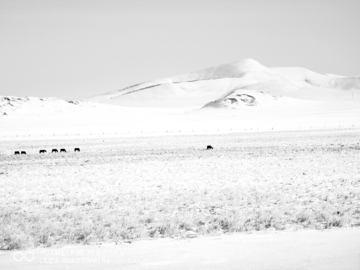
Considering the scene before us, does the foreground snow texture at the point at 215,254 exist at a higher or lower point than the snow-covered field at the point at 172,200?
higher

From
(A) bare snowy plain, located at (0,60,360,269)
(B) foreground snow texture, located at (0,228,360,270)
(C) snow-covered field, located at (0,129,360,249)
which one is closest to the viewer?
(B) foreground snow texture, located at (0,228,360,270)

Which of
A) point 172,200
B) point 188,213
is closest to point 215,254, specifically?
point 188,213

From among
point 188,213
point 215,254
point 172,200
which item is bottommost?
point 172,200

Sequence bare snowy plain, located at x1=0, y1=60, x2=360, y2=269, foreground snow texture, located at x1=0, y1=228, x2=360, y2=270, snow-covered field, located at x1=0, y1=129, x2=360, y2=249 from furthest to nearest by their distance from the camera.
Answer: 1. snow-covered field, located at x1=0, y1=129, x2=360, y2=249
2. bare snowy plain, located at x1=0, y1=60, x2=360, y2=269
3. foreground snow texture, located at x1=0, y1=228, x2=360, y2=270

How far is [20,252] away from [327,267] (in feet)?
15.4

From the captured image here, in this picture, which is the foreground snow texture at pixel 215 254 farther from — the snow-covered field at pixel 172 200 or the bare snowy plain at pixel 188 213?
the snow-covered field at pixel 172 200

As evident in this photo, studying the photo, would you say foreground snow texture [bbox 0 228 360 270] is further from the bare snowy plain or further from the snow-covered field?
the snow-covered field

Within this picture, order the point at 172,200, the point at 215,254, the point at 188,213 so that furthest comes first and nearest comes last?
the point at 172,200
the point at 188,213
the point at 215,254

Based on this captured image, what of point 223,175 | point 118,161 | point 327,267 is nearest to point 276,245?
point 327,267

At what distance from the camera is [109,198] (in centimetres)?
1252

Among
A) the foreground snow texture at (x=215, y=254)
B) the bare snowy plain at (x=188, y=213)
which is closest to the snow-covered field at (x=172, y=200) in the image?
the bare snowy plain at (x=188, y=213)

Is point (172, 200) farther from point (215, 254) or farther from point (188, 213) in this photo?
point (215, 254)

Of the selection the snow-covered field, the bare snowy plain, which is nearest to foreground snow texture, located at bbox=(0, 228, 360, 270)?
the bare snowy plain

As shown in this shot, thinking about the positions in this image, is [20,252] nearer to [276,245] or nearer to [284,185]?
[276,245]
